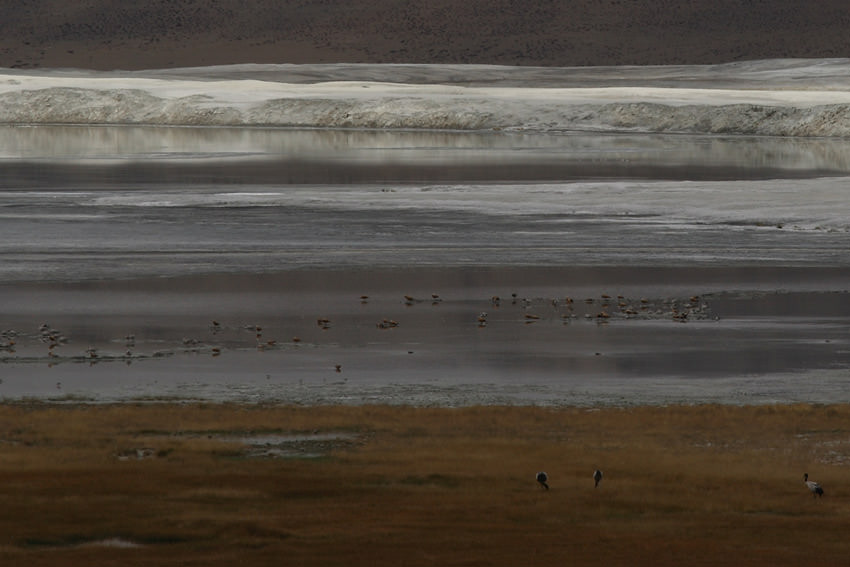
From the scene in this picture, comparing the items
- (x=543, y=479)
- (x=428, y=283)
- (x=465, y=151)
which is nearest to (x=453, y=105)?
(x=465, y=151)

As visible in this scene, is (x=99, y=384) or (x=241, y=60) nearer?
(x=99, y=384)

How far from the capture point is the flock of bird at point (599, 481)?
508 inches

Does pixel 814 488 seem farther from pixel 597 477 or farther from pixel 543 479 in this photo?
pixel 543 479

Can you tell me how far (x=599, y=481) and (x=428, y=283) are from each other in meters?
13.3

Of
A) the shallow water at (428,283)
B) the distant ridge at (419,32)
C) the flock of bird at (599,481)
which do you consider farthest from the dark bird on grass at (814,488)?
the distant ridge at (419,32)

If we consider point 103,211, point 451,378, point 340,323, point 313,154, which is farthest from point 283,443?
point 313,154

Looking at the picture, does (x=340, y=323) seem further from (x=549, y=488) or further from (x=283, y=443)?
(x=549, y=488)

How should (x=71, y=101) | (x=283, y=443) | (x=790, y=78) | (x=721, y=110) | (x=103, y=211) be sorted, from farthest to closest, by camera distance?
(x=790, y=78), (x=71, y=101), (x=721, y=110), (x=103, y=211), (x=283, y=443)

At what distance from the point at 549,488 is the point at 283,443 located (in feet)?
9.25

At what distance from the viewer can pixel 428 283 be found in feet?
87.4

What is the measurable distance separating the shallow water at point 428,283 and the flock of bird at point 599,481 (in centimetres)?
400

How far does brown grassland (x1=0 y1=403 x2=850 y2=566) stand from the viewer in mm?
11328

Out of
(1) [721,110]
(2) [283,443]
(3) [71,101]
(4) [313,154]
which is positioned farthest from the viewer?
(3) [71,101]

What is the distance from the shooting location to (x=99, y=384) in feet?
60.2
